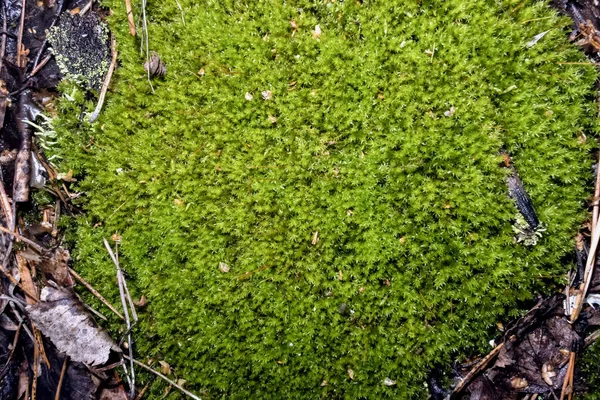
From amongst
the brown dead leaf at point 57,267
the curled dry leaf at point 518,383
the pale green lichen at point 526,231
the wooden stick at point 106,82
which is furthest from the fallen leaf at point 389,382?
the wooden stick at point 106,82

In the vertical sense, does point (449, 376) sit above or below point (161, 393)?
above

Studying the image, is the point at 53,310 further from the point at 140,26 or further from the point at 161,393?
the point at 140,26

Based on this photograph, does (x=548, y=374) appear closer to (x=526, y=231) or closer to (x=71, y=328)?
(x=526, y=231)

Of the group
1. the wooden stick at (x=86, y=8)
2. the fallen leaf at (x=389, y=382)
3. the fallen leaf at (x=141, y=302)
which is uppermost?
the wooden stick at (x=86, y=8)

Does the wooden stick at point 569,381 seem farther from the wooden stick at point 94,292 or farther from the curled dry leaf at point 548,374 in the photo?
the wooden stick at point 94,292

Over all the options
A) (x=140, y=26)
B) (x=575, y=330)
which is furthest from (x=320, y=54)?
(x=575, y=330)

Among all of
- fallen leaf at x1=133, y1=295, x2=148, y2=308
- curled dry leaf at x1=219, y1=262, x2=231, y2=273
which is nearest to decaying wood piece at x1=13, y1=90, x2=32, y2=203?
fallen leaf at x1=133, y1=295, x2=148, y2=308
